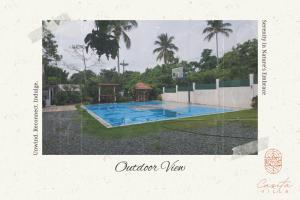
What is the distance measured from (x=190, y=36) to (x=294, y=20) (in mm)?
2028

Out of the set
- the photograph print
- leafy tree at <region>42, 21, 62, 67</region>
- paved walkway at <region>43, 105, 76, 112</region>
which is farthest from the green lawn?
leafy tree at <region>42, 21, 62, 67</region>

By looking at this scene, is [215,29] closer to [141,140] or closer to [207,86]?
[207,86]

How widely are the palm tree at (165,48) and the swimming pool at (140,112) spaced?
1081mm

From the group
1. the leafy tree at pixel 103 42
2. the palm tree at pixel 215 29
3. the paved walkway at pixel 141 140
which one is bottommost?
the paved walkway at pixel 141 140

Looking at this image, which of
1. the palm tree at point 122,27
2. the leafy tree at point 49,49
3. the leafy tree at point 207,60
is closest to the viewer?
the palm tree at point 122,27

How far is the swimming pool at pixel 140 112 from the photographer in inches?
179

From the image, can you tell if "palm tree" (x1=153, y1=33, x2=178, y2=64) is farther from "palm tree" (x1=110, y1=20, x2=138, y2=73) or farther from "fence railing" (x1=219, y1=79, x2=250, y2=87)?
"fence railing" (x1=219, y1=79, x2=250, y2=87)

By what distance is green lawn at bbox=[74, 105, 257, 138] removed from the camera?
4340 millimetres

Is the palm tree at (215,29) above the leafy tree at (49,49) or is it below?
above

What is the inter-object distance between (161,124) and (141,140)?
63 cm
